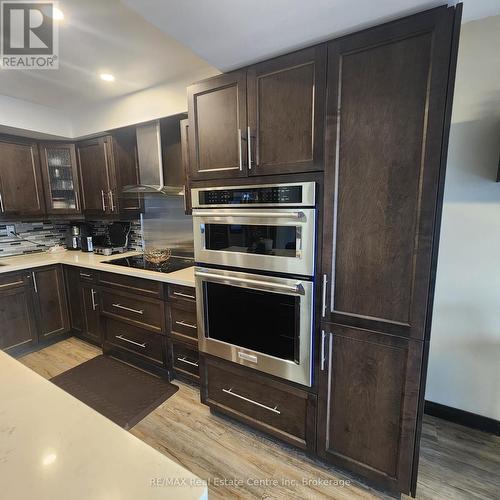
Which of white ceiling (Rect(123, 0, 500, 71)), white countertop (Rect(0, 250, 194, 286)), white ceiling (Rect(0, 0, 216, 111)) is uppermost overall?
white ceiling (Rect(0, 0, 216, 111))

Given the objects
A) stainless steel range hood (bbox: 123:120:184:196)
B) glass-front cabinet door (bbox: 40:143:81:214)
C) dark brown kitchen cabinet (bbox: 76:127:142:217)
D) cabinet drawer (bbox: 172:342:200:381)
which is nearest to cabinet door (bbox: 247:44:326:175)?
stainless steel range hood (bbox: 123:120:184:196)

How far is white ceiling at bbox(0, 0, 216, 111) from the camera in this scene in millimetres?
1494

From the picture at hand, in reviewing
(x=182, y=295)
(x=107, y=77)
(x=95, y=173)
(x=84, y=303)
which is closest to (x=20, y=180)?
(x=95, y=173)

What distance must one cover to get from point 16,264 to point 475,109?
3.92 m

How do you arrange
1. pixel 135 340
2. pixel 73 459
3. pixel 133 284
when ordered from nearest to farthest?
pixel 73 459
pixel 133 284
pixel 135 340

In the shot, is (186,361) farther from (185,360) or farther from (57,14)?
(57,14)

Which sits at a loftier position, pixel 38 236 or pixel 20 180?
pixel 20 180

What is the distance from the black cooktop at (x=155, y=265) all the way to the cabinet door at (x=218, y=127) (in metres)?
0.98

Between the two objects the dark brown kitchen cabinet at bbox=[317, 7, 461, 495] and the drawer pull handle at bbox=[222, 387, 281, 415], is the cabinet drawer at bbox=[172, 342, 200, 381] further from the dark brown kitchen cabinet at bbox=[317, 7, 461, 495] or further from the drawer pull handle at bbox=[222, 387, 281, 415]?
the dark brown kitchen cabinet at bbox=[317, 7, 461, 495]

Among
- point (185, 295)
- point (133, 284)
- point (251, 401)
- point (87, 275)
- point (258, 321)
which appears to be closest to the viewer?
point (258, 321)

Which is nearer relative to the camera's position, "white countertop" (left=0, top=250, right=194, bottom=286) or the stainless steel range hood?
"white countertop" (left=0, top=250, right=194, bottom=286)

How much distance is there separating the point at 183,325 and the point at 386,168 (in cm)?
176

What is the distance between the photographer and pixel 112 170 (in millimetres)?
2826

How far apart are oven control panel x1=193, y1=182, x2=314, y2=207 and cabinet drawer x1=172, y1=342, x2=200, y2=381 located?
1192 mm
